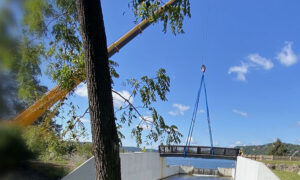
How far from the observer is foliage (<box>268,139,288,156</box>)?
28.0 m

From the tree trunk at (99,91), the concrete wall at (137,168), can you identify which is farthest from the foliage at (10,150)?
the concrete wall at (137,168)

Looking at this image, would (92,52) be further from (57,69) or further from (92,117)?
(57,69)

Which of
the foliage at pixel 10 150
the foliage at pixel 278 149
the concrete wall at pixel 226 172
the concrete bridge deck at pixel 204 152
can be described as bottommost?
the concrete wall at pixel 226 172

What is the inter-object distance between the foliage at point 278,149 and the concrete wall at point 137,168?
15351 millimetres

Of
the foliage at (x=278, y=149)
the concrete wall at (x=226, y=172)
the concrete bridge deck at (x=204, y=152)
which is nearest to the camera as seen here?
the concrete bridge deck at (x=204, y=152)

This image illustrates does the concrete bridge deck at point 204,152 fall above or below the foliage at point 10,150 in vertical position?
below

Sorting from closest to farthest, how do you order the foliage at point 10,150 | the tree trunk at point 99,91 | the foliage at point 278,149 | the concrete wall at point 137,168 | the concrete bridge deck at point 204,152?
the foliage at point 10,150
the tree trunk at point 99,91
the concrete wall at point 137,168
the concrete bridge deck at point 204,152
the foliage at point 278,149

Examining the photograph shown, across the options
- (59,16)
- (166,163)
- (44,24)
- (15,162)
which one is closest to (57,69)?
(59,16)

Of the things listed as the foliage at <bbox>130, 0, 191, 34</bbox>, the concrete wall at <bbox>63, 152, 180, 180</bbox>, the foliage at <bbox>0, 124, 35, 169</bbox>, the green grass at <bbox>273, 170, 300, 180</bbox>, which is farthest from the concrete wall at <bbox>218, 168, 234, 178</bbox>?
the foliage at <bbox>0, 124, 35, 169</bbox>

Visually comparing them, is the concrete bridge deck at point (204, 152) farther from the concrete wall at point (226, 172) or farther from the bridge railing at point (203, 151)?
the concrete wall at point (226, 172)

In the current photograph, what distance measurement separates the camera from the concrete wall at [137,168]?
7859mm

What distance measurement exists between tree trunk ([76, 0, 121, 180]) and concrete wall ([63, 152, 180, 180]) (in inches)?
220

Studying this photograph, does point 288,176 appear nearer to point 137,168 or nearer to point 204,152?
point 137,168

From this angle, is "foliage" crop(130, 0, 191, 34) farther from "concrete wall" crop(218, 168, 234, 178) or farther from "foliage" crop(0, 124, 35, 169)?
"concrete wall" crop(218, 168, 234, 178)
